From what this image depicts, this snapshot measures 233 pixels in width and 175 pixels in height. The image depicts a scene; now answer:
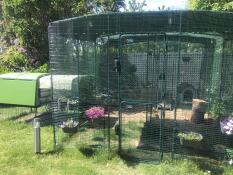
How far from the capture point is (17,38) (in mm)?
14656

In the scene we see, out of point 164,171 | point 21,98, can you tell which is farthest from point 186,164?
point 21,98

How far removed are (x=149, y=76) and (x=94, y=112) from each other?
1.26 meters

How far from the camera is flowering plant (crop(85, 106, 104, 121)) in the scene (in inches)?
276

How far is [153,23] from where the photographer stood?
597 centimetres

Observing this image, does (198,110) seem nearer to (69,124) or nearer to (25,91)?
(69,124)

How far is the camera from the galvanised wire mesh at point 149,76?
6172 millimetres

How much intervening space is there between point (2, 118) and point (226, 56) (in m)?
5.81

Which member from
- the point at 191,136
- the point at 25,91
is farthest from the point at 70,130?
the point at 191,136

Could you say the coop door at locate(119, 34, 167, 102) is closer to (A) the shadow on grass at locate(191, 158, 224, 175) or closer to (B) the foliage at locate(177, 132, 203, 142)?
(B) the foliage at locate(177, 132, 203, 142)

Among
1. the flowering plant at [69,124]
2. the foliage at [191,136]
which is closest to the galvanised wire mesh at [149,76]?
the foliage at [191,136]

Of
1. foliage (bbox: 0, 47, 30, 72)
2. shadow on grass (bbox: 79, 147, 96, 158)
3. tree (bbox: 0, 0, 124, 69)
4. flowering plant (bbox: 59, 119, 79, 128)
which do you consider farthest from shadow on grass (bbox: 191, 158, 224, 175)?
foliage (bbox: 0, 47, 30, 72)

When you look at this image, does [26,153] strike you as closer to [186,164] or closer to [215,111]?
[186,164]

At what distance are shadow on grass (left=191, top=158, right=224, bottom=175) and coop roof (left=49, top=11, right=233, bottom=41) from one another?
220 centimetres

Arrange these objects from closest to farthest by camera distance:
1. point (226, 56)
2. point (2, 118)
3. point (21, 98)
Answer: point (226, 56), point (21, 98), point (2, 118)
